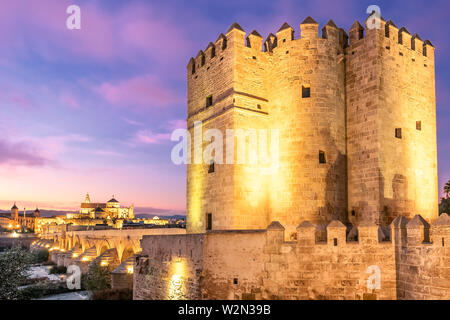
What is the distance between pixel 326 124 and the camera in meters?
14.9

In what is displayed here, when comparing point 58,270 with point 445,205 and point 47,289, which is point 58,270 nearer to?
point 47,289

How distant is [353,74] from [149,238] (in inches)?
432

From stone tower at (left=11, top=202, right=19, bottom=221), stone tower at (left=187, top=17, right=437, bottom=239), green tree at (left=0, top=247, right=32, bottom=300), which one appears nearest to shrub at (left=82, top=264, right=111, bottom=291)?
green tree at (left=0, top=247, right=32, bottom=300)

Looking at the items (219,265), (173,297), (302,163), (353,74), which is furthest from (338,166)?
(173,297)

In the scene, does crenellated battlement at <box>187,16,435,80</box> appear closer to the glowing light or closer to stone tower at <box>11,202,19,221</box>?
the glowing light

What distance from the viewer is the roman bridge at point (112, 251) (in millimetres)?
27062

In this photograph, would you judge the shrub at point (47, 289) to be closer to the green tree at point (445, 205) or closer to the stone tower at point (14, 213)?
the green tree at point (445, 205)

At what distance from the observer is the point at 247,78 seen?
51.4 ft

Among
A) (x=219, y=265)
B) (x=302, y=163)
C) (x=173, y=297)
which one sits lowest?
(x=173, y=297)

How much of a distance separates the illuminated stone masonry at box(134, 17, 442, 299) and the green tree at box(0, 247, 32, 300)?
21.9ft

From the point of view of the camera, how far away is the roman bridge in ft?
88.8

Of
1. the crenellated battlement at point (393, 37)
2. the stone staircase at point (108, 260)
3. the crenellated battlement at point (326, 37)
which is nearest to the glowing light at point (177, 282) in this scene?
the crenellated battlement at point (326, 37)

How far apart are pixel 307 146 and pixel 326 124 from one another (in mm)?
1149

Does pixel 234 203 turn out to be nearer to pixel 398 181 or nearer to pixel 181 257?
pixel 181 257
